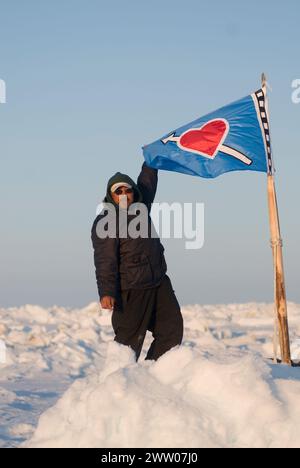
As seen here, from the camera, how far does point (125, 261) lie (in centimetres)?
694

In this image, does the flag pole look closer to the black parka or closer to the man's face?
the black parka

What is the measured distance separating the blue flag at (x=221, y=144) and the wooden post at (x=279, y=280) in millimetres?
439

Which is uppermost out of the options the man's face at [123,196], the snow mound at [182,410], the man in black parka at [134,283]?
the man's face at [123,196]

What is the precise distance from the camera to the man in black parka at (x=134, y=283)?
6.83 m

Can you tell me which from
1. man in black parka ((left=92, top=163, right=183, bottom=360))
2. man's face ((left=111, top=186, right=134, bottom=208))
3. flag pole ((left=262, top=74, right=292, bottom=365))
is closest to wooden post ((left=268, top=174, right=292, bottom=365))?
flag pole ((left=262, top=74, right=292, bottom=365))

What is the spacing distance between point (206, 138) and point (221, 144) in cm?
16

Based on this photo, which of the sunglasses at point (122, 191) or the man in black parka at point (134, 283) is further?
the sunglasses at point (122, 191)

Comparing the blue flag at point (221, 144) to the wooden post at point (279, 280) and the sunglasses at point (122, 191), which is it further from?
the sunglasses at point (122, 191)

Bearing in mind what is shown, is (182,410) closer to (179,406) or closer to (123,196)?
(179,406)

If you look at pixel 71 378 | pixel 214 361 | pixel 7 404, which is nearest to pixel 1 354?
pixel 71 378

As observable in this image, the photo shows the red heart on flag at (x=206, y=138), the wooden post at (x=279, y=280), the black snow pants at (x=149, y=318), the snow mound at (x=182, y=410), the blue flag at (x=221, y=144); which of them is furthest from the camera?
the red heart on flag at (x=206, y=138)

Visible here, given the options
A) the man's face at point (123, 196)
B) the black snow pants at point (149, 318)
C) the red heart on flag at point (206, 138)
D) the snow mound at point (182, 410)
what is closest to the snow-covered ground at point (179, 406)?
the snow mound at point (182, 410)

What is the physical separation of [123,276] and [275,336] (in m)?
1.42
